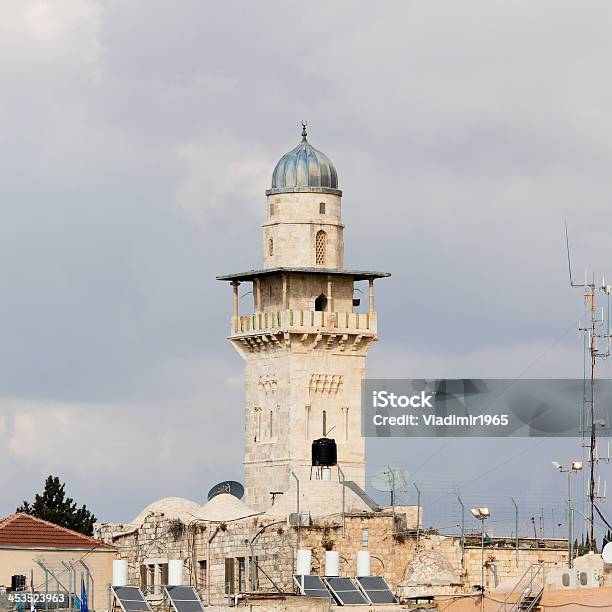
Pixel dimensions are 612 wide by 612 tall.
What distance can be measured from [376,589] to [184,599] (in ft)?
21.2

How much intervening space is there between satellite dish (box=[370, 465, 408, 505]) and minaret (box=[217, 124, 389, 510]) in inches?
193

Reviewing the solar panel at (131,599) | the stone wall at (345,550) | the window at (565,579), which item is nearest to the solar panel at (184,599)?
the solar panel at (131,599)

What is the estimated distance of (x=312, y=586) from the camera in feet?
282

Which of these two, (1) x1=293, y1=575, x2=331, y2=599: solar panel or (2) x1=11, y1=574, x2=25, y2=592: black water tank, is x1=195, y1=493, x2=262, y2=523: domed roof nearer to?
(2) x1=11, y1=574, x2=25, y2=592: black water tank

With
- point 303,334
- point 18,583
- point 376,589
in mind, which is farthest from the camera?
point 303,334

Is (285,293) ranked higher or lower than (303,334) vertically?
higher

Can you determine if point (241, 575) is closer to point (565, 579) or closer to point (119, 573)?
point (119, 573)

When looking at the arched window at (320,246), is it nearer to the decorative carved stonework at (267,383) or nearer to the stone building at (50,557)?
the decorative carved stonework at (267,383)

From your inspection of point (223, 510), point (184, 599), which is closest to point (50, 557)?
point (223, 510)

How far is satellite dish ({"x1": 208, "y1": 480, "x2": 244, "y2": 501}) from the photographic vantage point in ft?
349

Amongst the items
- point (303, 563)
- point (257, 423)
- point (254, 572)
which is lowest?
point (303, 563)

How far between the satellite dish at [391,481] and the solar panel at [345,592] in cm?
1381

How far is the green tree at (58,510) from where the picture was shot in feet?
→ 405

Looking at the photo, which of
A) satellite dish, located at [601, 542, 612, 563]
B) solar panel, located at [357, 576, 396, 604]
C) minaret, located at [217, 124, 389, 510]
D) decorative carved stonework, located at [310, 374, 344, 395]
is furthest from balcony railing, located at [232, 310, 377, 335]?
satellite dish, located at [601, 542, 612, 563]
